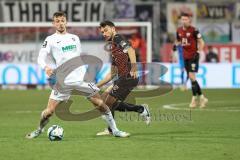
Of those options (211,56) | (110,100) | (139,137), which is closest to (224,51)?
(211,56)

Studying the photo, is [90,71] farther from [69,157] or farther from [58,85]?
[69,157]

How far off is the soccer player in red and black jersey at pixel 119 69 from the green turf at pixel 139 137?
2.00 feet

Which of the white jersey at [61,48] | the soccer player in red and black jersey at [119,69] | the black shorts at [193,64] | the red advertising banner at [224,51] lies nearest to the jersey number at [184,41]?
the black shorts at [193,64]

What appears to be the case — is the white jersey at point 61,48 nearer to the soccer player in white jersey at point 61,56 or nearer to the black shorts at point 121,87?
the soccer player in white jersey at point 61,56

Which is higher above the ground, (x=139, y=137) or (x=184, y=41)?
(x=184, y=41)

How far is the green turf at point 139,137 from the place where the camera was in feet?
34.7

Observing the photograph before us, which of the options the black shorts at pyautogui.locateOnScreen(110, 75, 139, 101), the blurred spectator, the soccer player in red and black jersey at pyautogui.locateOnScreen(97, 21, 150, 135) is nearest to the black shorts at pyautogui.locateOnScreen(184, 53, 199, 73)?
the soccer player in red and black jersey at pyautogui.locateOnScreen(97, 21, 150, 135)

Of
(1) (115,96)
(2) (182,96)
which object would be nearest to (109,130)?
(1) (115,96)

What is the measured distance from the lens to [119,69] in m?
13.4

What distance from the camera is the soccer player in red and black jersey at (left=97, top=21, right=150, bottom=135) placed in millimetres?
12805

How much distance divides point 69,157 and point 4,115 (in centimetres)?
719

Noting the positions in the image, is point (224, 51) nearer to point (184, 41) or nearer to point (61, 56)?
point (184, 41)

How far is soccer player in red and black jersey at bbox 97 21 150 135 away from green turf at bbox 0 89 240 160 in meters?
0.61

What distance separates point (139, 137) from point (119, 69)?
1.32m
